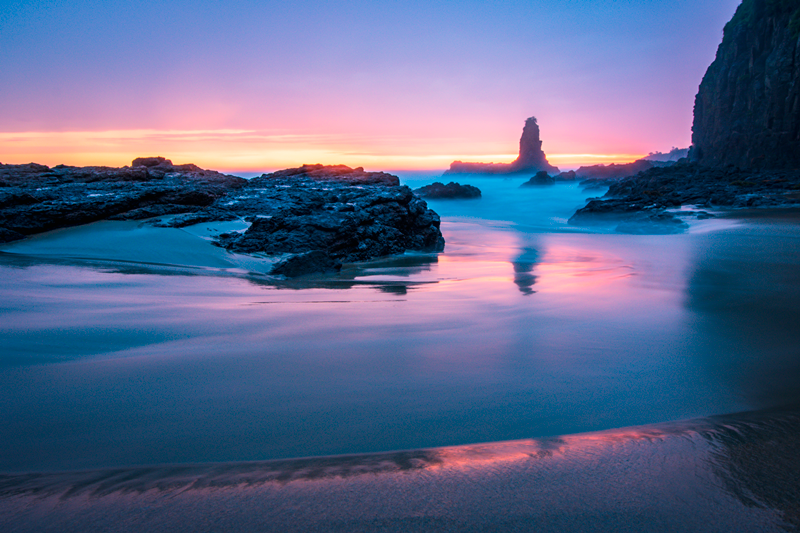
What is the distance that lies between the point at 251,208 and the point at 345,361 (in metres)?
6.47

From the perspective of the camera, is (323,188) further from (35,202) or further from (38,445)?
(38,445)

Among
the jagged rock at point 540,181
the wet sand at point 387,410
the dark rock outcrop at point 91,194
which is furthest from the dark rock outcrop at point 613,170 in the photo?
the wet sand at point 387,410

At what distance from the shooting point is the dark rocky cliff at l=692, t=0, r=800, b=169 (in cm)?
3047

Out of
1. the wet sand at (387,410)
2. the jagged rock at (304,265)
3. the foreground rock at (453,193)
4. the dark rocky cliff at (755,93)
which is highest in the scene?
the dark rocky cliff at (755,93)

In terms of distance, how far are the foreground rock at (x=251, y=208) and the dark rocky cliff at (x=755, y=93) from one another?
33.6m

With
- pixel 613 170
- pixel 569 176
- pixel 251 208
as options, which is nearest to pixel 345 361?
pixel 251 208

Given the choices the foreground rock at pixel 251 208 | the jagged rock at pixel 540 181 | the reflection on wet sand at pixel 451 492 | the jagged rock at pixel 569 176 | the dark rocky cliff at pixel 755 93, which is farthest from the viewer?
the jagged rock at pixel 569 176

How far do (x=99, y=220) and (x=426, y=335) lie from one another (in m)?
6.62

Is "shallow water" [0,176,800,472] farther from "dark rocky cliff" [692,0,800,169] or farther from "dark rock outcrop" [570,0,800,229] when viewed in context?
"dark rocky cliff" [692,0,800,169]

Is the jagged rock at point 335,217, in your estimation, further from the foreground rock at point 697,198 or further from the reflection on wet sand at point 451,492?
the foreground rock at point 697,198

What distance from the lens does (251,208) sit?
8266 millimetres

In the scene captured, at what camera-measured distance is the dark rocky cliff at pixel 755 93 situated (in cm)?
3047

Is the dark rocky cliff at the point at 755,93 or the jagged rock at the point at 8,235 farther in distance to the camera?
the dark rocky cliff at the point at 755,93

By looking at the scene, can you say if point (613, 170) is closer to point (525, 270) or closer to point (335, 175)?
point (335, 175)
